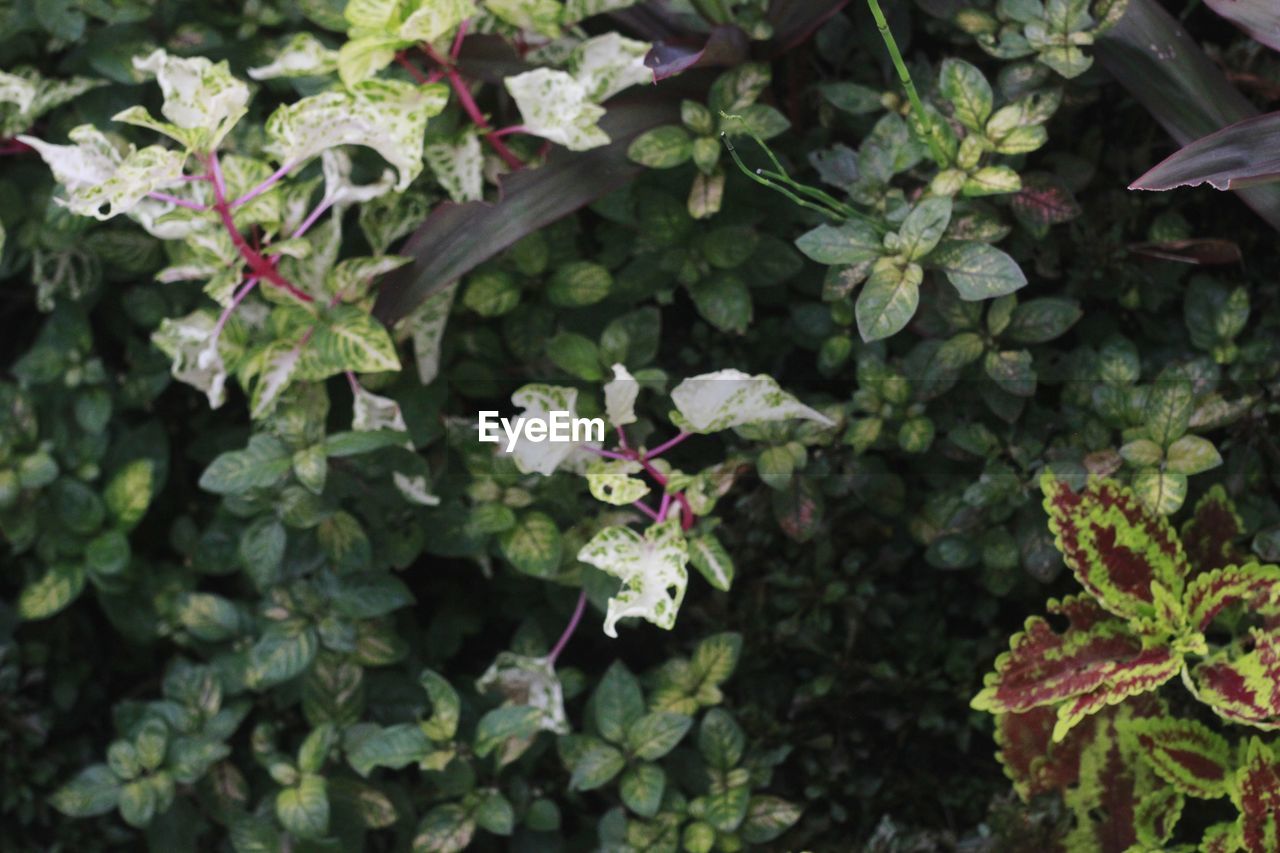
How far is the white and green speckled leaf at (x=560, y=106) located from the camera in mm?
1146

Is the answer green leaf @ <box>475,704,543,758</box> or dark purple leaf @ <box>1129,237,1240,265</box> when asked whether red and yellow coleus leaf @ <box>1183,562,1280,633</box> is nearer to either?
dark purple leaf @ <box>1129,237,1240,265</box>

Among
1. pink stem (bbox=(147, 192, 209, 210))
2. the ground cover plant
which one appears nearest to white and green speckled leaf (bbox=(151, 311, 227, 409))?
the ground cover plant

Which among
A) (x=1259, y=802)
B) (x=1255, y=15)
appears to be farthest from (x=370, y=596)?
(x=1255, y=15)

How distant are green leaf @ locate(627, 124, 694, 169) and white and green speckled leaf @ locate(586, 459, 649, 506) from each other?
0.28 metres

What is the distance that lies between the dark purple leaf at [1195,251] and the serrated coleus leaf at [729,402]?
379mm

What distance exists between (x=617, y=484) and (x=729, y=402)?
120mm

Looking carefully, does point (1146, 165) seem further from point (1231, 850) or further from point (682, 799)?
point (682, 799)

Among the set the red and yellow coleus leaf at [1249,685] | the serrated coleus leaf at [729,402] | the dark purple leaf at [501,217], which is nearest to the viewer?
the red and yellow coleus leaf at [1249,685]

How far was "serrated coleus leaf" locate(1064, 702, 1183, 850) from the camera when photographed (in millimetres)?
1143

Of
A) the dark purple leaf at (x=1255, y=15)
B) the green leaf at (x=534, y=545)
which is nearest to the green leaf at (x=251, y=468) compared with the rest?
the green leaf at (x=534, y=545)

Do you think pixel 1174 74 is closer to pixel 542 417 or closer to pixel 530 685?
pixel 542 417

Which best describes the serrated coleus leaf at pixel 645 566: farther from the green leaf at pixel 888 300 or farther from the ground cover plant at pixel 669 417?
the green leaf at pixel 888 300

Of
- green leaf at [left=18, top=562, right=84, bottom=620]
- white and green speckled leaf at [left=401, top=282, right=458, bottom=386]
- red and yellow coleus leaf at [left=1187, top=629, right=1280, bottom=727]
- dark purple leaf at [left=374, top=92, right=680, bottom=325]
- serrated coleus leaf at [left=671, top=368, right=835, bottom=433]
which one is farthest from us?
green leaf at [left=18, top=562, right=84, bottom=620]

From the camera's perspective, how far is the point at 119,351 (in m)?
1.67
